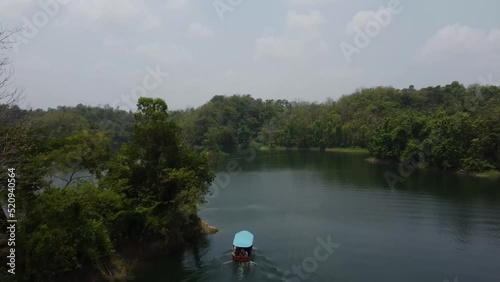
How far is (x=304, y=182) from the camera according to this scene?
184 ft

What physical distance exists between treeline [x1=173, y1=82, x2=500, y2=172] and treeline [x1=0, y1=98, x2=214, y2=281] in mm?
16515

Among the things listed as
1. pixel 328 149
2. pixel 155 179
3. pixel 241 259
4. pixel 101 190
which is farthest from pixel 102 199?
pixel 328 149

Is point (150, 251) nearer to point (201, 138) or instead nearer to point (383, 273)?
point (383, 273)

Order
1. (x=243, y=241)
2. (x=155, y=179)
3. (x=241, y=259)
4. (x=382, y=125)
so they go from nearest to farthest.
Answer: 1. (x=241, y=259)
2. (x=243, y=241)
3. (x=155, y=179)
4. (x=382, y=125)

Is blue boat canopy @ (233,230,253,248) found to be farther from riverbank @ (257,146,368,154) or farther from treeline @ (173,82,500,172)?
riverbank @ (257,146,368,154)

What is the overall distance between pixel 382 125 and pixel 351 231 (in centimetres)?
5132

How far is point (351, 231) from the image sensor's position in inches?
1292

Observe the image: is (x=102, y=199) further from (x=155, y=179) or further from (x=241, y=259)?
(x=241, y=259)

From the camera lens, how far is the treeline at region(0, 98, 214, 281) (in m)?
19.2

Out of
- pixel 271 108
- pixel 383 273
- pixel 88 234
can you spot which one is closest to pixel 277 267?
pixel 383 273

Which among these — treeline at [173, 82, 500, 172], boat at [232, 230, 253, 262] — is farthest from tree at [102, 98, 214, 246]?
treeline at [173, 82, 500, 172]

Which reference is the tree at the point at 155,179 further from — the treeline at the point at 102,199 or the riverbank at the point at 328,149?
the riverbank at the point at 328,149

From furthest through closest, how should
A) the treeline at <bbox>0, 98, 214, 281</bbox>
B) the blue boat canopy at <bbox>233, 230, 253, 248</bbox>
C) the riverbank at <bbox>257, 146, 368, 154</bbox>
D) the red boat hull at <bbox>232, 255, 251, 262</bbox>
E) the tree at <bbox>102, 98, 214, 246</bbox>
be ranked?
the riverbank at <bbox>257, 146, 368, 154</bbox> < the tree at <bbox>102, 98, 214, 246</bbox> < the blue boat canopy at <bbox>233, 230, 253, 248</bbox> < the red boat hull at <bbox>232, 255, 251, 262</bbox> < the treeline at <bbox>0, 98, 214, 281</bbox>

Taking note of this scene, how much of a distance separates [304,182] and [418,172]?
62.9 ft
